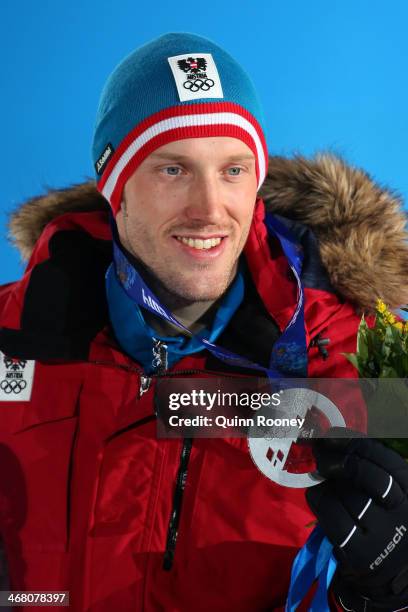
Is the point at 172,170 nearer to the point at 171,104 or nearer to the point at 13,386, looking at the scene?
the point at 171,104

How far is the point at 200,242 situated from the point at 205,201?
122 mm

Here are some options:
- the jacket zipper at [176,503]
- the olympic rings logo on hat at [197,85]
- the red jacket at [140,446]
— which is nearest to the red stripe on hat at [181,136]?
the olympic rings logo on hat at [197,85]

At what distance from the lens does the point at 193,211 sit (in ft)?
7.02

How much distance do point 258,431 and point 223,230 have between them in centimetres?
53

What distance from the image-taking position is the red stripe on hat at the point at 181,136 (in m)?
2.12

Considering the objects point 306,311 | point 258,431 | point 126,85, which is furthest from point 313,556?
point 126,85

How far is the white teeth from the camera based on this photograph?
217 centimetres

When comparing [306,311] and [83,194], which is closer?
[306,311]

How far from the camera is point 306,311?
216 cm

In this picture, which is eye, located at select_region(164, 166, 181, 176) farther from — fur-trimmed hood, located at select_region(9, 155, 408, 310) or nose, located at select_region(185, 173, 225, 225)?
fur-trimmed hood, located at select_region(9, 155, 408, 310)

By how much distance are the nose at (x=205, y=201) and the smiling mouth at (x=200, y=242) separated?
58mm

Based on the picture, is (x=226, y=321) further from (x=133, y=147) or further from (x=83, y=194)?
(x=83, y=194)

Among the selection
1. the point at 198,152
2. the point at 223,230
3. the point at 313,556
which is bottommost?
the point at 313,556

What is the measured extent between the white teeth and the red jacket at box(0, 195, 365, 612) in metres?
0.18
